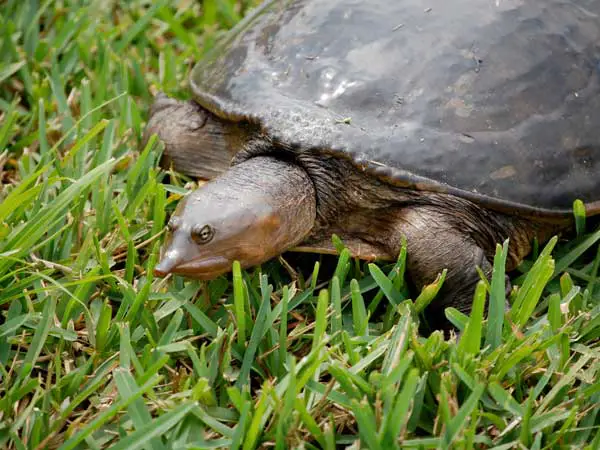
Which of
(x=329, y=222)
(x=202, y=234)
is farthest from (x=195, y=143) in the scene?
(x=202, y=234)

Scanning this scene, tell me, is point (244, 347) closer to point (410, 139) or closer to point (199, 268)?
point (199, 268)

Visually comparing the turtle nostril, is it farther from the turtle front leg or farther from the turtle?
the turtle front leg

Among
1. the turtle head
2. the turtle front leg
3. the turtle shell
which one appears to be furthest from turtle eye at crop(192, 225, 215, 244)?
the turtle front leg

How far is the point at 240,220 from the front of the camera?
7.66 feet

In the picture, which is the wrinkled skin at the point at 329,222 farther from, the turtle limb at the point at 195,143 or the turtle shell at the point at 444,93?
the turtle limb at the point at 195,143

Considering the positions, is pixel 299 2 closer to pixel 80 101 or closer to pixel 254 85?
pixel 254 85

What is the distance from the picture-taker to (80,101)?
324 cm

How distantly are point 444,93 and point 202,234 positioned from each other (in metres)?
0.86

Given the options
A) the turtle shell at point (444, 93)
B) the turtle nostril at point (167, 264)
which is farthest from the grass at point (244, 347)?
the turtle shell at point (444, 93)

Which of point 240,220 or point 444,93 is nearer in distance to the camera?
point 240,220

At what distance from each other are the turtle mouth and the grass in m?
0.07

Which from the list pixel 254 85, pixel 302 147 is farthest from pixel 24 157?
pixel 302 147

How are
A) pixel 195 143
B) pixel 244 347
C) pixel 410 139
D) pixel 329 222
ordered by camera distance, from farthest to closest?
pixel 195 143, pixel 329 222, pixel 410 139, pixel 244 347

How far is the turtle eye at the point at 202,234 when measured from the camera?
2.27 m
